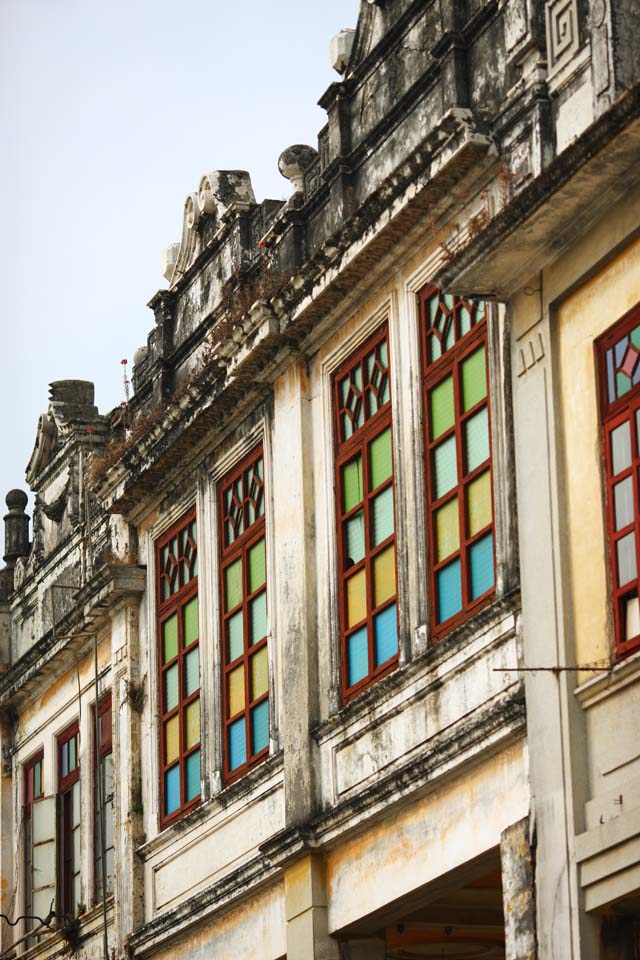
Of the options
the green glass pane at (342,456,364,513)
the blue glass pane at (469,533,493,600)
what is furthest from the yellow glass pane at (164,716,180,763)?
the blue glass pane at (469,533,493,600)

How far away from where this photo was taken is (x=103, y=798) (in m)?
21.7

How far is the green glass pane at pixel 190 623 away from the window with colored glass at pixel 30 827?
12.6ft

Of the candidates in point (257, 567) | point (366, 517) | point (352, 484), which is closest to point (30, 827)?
point (257, 567)

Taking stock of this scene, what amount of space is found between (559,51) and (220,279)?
227 inches

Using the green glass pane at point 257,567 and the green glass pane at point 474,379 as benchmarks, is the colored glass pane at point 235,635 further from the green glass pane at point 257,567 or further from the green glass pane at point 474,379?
the green glass pane at point 474,379

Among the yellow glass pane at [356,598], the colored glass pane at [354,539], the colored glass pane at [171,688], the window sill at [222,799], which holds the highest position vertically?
the colored glass pane at [354,539]

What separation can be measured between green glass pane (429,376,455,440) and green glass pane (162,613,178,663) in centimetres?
462

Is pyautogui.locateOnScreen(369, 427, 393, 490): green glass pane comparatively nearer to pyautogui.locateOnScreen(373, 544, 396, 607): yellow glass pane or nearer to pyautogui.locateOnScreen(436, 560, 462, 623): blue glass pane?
pyautogui.locateOnScreen(373, 544, 396, 607): yellow glass pane

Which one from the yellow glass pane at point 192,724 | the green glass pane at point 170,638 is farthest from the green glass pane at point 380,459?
the green glass pane at point 170,638

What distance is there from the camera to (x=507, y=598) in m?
14.9

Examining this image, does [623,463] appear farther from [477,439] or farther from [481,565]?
[477,439]

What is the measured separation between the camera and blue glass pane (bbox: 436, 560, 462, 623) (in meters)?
15.8

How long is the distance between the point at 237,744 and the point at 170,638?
170 centimetres

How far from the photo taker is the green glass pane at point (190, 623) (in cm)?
1988
